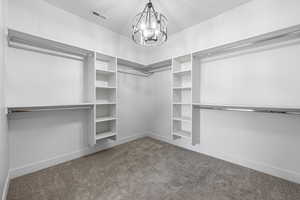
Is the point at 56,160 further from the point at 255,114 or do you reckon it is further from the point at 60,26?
the point at 255,114

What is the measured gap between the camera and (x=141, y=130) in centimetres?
368

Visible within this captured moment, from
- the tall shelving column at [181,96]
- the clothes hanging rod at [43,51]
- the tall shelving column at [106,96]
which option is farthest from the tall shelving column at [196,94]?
the clothes hanging rod at [43,51]

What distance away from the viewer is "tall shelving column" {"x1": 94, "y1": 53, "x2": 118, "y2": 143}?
2688mm

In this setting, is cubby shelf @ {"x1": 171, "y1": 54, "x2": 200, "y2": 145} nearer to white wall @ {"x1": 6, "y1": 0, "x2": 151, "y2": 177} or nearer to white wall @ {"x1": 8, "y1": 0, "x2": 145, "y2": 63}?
white wall @ {"x1": 8, "y1": 0, "x2": 145, "y2": 63}

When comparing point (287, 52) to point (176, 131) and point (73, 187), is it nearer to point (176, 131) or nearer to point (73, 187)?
point (176, 131)

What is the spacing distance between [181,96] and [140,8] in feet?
6.53

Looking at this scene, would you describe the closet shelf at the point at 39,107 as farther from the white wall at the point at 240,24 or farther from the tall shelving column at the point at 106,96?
the white wall at the point at 240,24

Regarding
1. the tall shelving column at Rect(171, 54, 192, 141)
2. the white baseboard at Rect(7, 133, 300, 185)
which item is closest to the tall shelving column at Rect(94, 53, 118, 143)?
the white baseboard at Rect(7, 133, 300, 185)

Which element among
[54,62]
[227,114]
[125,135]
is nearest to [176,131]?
[227,114]

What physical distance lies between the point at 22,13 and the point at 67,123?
1.86 meters

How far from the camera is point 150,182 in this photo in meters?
1.76

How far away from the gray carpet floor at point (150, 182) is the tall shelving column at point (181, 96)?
0.70 metres

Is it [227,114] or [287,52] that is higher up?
[287,52]

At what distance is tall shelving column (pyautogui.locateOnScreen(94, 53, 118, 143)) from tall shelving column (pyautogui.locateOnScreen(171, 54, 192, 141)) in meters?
1.30
